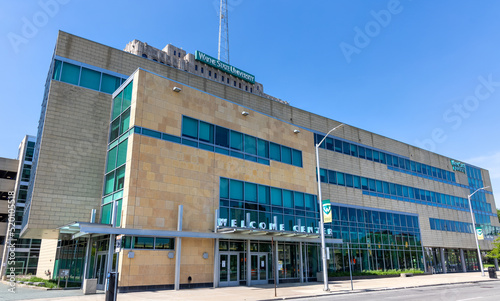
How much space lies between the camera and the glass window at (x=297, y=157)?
33031mm

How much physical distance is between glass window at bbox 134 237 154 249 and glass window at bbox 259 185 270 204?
9699 mm

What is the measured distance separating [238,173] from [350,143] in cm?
2098

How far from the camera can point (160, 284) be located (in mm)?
21500

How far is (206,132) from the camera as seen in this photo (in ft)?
87.5

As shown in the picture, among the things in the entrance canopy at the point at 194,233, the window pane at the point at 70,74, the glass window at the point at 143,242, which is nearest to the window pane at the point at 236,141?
the entrance canopy at the point at 194,233

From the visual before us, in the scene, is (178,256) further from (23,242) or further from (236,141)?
(23,242)

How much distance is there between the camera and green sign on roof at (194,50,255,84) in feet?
193

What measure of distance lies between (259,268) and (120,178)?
1234 cm

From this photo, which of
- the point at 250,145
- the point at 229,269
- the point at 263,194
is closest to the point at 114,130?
the point at 250,145

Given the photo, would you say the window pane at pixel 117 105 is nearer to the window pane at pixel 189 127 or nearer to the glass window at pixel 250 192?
the window pane at pixel 189 127

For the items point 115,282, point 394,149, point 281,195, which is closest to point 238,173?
point 281,195

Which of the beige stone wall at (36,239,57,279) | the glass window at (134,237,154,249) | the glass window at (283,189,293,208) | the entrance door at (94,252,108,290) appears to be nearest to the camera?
the glass window at (134,237,154,249)

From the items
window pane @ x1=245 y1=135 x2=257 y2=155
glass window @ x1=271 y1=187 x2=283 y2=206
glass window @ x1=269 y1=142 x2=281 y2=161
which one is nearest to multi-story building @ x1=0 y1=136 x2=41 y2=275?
window pane @ x1=245 y1=135 x2=257 y2=155

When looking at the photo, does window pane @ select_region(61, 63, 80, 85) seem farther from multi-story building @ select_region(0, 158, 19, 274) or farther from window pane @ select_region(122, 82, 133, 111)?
multi-story building @ select_region(0, 158, 19, 274)
